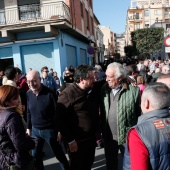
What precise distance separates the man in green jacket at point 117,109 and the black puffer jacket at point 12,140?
1176 mm

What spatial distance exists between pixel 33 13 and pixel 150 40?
2592 centimetres

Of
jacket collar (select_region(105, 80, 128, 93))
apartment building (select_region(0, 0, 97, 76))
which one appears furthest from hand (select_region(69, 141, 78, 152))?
apartment building (select_region(0, 0, 97, 76))

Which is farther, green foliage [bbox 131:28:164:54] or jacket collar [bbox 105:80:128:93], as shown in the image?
green foliage [bbox 131:28:164:54]

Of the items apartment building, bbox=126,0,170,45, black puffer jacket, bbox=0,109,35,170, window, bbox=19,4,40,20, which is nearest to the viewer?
black puffer jacket, bbox=0,109,35,170

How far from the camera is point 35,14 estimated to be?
15273 millimetres

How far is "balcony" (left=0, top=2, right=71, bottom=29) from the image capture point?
1377 centimetres

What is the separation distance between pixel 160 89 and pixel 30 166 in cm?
179

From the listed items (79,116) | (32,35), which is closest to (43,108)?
(79,116)

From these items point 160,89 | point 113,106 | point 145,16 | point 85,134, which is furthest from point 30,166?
point 145,16

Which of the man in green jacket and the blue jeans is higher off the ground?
the man in green jacket

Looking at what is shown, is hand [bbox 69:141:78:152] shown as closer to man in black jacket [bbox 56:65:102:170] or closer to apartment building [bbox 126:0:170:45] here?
man in black jacket [bbox 56:65:102:170]

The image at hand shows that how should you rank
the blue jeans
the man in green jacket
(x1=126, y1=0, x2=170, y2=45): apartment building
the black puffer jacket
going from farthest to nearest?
(x1=126, y1=0, x2=170, y2=45): apartment building → the blue jeans → the man in green jacket → the black puffer jacket

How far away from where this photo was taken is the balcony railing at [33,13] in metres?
14.3

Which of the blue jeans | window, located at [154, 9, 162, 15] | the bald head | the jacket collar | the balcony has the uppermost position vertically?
window, located at [154, 9, 162, 15]
